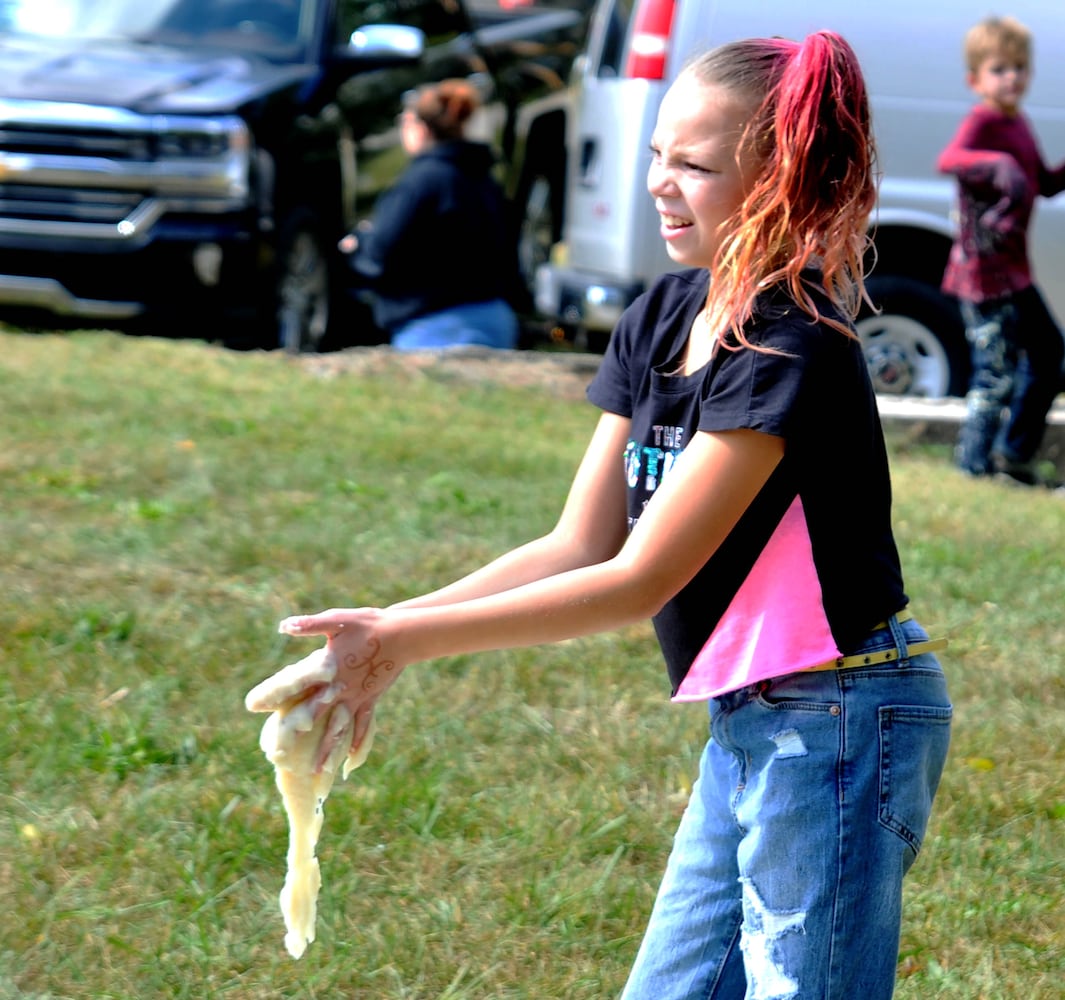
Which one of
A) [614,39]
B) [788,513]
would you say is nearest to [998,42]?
[614,39]

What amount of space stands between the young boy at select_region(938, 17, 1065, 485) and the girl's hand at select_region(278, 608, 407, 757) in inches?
205

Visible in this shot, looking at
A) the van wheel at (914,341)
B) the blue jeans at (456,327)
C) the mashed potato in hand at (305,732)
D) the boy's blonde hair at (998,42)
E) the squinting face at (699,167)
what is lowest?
the blue jeans at (456,327)

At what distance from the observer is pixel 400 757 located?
3500mm

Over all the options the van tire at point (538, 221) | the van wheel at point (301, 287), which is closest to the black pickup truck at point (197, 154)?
the van wheel at point (301, 287)

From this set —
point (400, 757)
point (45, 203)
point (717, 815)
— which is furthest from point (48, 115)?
point (717, 815)

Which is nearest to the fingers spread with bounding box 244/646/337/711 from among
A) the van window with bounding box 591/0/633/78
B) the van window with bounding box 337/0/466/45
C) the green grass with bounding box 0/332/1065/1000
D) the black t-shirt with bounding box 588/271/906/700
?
the black t-shirt with bounding box 588/271/906/700

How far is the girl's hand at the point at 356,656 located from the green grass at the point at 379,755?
106cm

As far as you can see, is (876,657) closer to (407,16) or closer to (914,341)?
(914,341)

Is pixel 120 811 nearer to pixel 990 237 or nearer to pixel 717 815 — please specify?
pixel 717 815

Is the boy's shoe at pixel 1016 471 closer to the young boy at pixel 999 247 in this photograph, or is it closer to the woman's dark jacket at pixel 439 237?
the young boy at pixel 999 247

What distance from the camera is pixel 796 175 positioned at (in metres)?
1.84

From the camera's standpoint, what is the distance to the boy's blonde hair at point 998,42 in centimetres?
632

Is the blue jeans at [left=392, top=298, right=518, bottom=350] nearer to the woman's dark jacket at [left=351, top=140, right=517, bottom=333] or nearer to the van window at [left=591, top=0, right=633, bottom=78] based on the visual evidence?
the woman's dark jacket at [left=351, top=140, right=517, bottom=333]

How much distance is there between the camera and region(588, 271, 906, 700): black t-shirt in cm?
183
